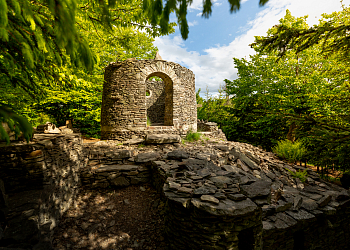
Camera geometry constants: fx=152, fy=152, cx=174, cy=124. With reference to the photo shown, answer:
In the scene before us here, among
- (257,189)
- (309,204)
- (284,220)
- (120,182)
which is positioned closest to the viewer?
(257,189)

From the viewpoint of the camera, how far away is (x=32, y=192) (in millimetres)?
2822

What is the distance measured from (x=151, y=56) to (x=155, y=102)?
5.30m

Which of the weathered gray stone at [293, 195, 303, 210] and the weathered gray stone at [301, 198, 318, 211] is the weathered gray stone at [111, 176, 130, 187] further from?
the weathered gray stone at [301, 198, 318, 211]

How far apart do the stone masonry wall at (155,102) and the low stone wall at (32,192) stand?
894 cm

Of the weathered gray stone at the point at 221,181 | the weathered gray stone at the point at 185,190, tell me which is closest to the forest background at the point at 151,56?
the weathered gray stone at the point at 221,181

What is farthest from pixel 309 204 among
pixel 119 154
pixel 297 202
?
pixel 119 154

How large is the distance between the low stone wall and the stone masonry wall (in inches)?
352

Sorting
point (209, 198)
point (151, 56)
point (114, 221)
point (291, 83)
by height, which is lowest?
point (114, 221)

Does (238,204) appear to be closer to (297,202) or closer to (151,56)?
(297,202)

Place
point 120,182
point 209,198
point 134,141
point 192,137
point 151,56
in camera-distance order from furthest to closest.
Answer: point 151,56 → point 192,137 → point 134,141 → point 120,182 → point 209,198

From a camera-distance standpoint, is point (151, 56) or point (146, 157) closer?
point (146, 157)

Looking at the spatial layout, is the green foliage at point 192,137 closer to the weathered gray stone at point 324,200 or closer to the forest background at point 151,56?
the forest background at point 151,56

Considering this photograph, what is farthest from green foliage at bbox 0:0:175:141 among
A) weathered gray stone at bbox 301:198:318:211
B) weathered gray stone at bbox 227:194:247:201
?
weathered gray stone at bbox 301:198:318:211

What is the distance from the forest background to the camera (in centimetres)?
134
